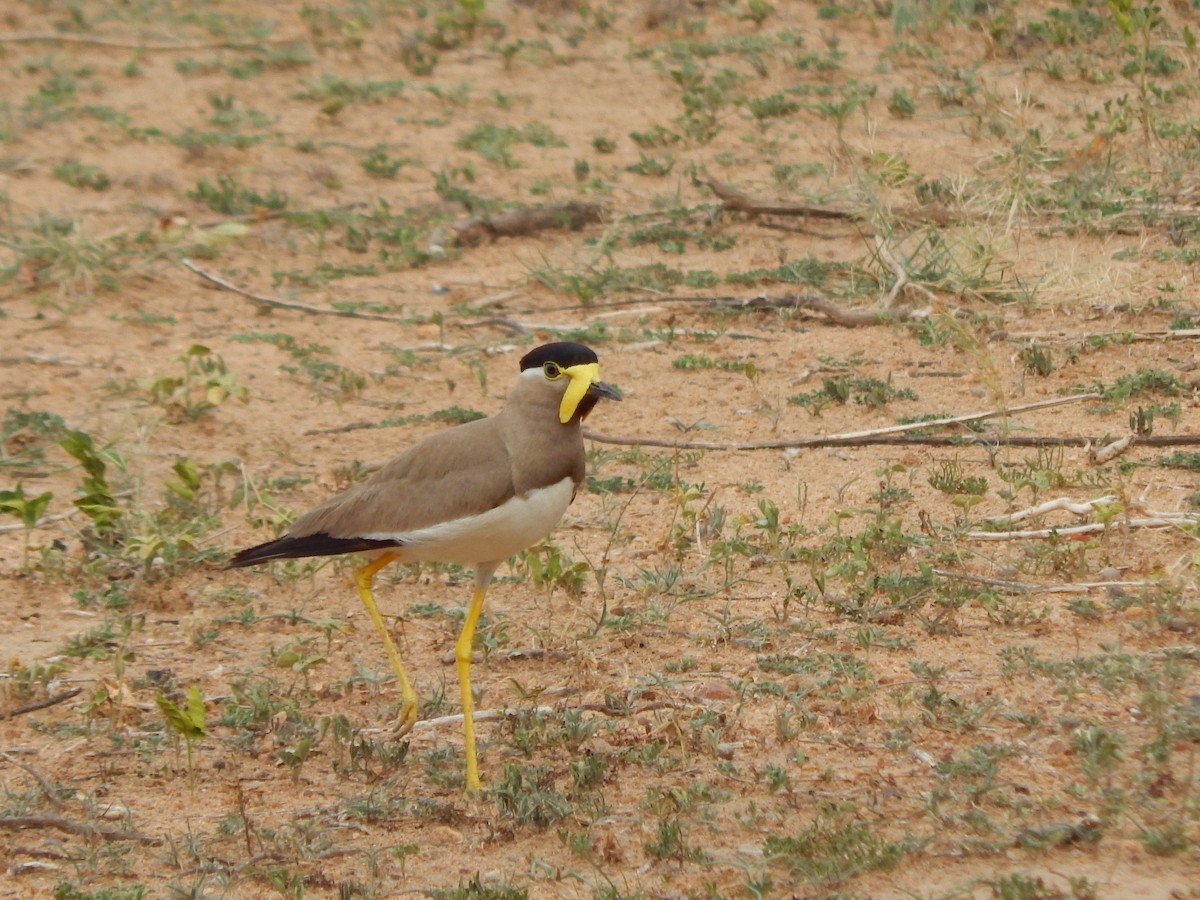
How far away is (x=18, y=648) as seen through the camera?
5.41 metres

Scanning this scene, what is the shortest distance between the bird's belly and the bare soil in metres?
0.50

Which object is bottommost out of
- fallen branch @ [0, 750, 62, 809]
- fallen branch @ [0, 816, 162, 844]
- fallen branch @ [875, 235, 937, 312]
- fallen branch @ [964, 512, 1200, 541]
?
fallen branch @ [0, 816, 162, 844]

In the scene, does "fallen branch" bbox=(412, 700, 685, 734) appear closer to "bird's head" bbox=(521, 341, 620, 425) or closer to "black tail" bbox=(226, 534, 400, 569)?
"black tail" bbox=(226, 534, 400, 569)

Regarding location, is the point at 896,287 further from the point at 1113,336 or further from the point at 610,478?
the point at 610,478

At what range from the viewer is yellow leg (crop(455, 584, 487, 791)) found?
4363mm

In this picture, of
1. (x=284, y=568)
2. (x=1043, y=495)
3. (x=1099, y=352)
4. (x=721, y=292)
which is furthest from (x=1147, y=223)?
(x=284, y=568)

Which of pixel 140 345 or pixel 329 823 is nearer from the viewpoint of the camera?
pixel 329 823

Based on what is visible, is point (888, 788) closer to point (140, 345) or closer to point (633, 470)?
point (633, 470)

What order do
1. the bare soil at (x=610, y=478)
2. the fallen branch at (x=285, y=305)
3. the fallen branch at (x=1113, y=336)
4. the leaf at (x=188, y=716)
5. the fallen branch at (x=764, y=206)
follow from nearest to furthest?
the bare soil at (x=610, y=478), the leaf at (x=188, y=716), the fallen branch at (x=1113, y=336), the fallen branch at (x=285, y=305), the fallen branch at (x=764, y=206)

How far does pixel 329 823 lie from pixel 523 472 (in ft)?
3.48

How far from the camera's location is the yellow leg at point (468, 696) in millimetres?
4363

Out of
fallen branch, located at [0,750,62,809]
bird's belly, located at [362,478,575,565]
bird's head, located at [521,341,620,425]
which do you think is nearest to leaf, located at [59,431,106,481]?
fallen branch, located at [0,750,62,809]

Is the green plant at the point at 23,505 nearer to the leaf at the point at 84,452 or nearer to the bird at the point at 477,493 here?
the leaf at the point at 84,452

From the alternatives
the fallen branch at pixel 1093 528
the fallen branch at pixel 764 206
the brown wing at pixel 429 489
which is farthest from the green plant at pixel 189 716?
the fallen branch at pixel 764 206
